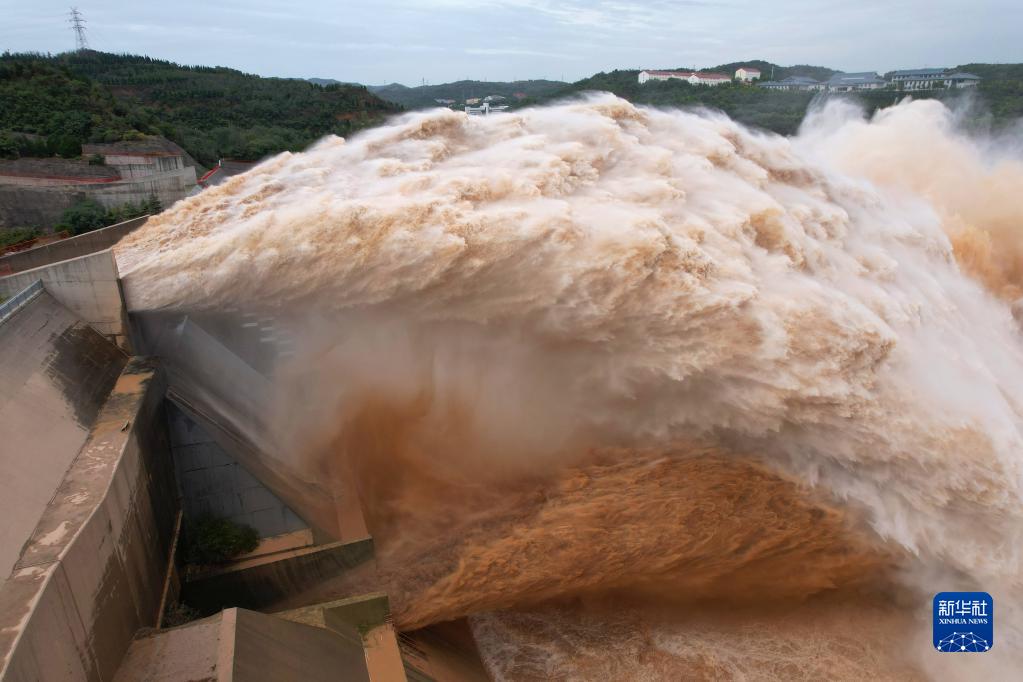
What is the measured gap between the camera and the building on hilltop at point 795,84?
2557 inches

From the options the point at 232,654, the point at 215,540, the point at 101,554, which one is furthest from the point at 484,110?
the point at 232,654

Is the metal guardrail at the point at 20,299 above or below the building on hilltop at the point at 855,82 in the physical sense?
below

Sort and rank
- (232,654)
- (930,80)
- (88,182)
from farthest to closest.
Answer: (930,80) < (88,182) < (232,654)

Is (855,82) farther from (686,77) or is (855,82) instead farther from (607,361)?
(607,361)

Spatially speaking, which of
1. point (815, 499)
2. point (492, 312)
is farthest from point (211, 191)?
point (815, 499)

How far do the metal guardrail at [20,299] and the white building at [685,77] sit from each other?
197 ft

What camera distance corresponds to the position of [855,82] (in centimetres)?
7194

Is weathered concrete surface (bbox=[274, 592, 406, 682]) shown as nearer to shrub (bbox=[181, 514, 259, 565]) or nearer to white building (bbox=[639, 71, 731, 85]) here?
A: shrub (bbox=[181, 514, 259, 565])

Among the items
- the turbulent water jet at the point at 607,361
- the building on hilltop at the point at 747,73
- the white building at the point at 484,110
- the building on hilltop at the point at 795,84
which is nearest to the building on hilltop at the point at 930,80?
the building on hilltop at the point at 795,84

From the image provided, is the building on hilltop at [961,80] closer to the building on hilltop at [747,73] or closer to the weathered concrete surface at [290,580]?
the building on hilltop at [747,73]

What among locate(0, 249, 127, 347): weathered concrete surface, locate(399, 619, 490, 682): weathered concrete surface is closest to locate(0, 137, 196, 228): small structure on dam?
locate(0, 249, 127, 347): weathered concrete surface

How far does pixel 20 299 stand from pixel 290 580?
5.86 metres

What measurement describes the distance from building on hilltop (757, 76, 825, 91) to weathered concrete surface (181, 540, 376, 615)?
64.0 metres

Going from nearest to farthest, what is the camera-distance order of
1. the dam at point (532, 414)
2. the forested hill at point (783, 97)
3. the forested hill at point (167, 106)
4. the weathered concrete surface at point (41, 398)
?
the weathered concrete surface at point (41, 398), the dam at point (532, 414), the forested hill at point (167, 106), the forested hill at point (783, 97)
